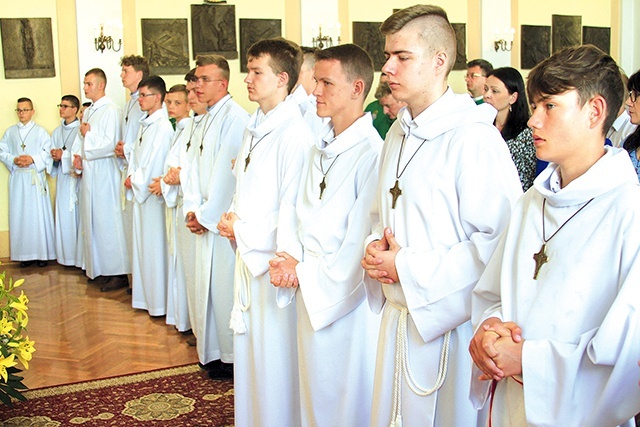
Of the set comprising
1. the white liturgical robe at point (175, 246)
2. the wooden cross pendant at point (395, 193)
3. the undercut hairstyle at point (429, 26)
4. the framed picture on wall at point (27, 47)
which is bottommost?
the white liturgical robe at point (175, 246)

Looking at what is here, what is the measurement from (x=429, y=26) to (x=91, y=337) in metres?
4.64

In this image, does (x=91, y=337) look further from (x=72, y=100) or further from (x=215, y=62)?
(x=72, y=100)

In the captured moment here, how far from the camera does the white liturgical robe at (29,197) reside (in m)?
9.96

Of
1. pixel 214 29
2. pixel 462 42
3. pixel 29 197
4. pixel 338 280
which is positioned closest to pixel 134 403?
pixel 338 280

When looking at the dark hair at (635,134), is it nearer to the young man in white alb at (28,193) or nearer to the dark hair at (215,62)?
the dark hair at (215,62)

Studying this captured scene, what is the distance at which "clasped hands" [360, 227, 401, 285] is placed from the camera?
2.80 meters

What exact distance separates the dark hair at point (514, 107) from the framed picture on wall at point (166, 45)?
244 inches

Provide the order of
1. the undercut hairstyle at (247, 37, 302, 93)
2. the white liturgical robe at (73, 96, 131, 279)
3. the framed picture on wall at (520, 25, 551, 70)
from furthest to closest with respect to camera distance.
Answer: the framed picture on wall at (520, 25, 551, 70) < the white liturgical robe at (73, 96, 131, 279) < the undercut hairstyle at (247, 37, 302, 93)

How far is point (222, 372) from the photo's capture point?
5.47 m

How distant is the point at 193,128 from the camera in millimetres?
6125

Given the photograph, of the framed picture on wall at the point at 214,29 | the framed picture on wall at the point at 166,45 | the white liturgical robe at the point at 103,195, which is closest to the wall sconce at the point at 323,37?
the framed picture on wall at the point at 214,29

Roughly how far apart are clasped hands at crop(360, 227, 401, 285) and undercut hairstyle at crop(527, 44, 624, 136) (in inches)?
34.3

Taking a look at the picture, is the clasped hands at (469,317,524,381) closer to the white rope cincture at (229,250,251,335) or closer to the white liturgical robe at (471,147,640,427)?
the white liturgical robe at (471,147,640,427)

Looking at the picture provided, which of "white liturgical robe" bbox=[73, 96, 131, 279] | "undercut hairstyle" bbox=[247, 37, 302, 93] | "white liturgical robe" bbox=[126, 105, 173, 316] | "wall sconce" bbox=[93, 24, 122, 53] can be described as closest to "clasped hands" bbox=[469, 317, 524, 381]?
"undercut hairstyle" bbox=[247, 37, 302, 93]
